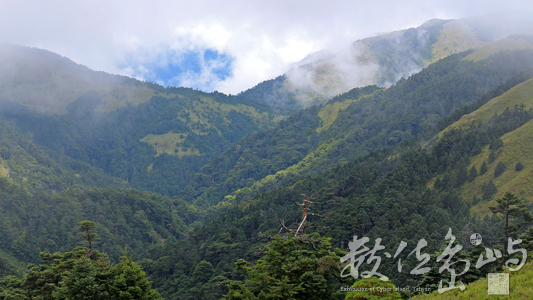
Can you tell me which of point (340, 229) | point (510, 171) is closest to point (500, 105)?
point (510, 171)

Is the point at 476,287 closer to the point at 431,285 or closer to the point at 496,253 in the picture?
the point at 431,285

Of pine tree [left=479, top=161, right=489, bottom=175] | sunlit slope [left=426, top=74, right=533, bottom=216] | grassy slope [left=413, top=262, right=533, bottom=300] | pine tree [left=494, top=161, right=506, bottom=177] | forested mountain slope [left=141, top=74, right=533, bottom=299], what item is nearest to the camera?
grassy slope [left=413, top=262, right=533, bottom=300]

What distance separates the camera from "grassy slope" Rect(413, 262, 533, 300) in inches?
756

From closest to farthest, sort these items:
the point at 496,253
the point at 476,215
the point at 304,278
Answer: the point at 304,278, the point at 496,253, the point at 476,215

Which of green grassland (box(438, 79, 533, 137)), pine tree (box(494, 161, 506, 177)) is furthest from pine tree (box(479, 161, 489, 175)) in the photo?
green grassland (box(438, 79, 533, 137))

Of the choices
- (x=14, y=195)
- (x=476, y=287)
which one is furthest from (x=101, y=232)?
(x=476, y=287)

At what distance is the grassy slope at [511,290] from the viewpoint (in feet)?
63.0

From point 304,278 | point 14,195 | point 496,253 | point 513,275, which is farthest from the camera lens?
point 14,195

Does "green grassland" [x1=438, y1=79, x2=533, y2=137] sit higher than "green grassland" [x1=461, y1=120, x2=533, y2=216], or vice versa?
"green grassland" [x1=438, y1=79, x2=533, y2=137]

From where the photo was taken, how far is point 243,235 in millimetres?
124125

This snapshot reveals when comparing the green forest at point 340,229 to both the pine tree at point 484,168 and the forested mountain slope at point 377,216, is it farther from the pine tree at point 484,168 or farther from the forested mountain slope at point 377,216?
the forested mountain slope at point 377,216

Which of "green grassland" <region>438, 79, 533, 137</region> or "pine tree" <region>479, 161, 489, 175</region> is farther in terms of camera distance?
"green grassland" <region>438, 79, 533, 137</region>

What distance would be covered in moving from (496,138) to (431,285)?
8951 centimetres

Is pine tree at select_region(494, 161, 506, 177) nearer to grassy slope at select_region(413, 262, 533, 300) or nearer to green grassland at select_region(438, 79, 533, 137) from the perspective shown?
green grassland at select_region(438, 79, 533, 137)
